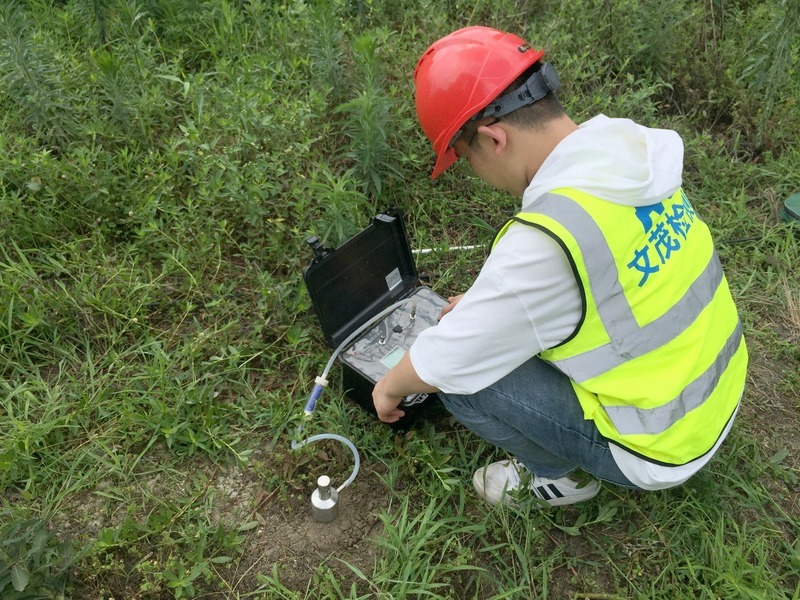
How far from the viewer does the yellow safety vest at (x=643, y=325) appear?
130cm

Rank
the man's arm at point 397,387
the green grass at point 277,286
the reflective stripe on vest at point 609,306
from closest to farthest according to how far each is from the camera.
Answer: the reflective stripe on vest at point 609,306, the man's arm at point 397,387, the green grass at point 277,286

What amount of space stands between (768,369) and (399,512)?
162cm

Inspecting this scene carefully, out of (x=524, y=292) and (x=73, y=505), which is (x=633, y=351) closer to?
(x=524, y=292)

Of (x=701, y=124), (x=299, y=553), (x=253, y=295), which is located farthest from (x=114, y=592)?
(x=701, y=124)

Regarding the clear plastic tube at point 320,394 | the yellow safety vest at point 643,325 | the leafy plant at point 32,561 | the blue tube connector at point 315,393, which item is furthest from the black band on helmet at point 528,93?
the leafy plant at point 32,561

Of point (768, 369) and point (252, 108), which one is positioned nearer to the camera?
point (768, 369)

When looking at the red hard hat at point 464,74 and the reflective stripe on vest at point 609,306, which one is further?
the red hard hat at point 464,74

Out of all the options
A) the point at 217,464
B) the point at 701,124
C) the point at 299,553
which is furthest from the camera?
the point at 701,124

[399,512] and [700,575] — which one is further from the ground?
[399,512]

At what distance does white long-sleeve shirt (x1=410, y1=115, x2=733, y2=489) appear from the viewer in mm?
1292

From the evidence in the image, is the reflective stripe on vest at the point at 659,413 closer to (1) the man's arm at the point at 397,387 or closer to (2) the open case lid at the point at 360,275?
(1) the man's arm at the point at 397,387

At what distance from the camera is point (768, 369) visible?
242cm

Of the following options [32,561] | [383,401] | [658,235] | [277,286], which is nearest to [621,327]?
[658,235]

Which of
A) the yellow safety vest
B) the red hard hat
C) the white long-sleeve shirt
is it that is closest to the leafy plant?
the white long-sleeve shirt
